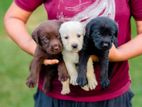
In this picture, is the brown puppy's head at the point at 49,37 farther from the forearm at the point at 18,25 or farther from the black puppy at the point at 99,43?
the forearm at the point at 18,25

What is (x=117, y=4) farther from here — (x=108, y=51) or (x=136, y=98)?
(x=136, y=98)

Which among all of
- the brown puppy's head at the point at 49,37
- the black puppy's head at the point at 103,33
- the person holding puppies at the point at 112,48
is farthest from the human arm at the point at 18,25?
the black puppy's head at the point at 103,33

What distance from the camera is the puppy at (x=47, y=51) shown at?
2582 millimetres

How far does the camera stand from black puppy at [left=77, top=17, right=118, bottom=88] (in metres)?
2.54

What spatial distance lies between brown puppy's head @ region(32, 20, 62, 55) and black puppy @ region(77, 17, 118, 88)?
0.36 ft

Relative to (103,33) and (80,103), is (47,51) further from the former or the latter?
(80,103)

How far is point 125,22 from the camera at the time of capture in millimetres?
2908

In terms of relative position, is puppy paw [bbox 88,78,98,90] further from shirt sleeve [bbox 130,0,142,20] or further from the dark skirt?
shirt sleeve [bbox 130,0,142,20]

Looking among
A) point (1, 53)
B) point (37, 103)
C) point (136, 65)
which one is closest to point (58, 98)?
point (37, 103)

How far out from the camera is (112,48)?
2.78m

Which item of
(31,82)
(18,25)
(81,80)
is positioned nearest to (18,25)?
(18,25)

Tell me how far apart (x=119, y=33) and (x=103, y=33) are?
1.24ft

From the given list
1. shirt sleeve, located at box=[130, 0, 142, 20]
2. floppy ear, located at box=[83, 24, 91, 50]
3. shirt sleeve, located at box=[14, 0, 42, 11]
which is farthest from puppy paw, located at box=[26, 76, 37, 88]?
shirt sleeve, located at box=[130, 0, 142, 20]

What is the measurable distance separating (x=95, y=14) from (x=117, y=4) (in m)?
0.11
